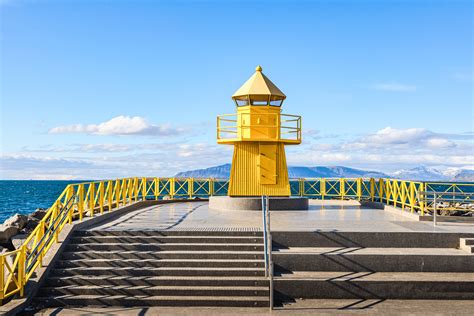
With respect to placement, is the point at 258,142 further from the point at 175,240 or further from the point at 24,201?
the point at 24,201

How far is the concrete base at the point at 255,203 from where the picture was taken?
18781mm

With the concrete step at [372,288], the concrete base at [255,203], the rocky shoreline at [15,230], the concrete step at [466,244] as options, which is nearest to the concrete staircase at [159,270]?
the concrete step at [372,288]

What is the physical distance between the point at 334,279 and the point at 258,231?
249 cm

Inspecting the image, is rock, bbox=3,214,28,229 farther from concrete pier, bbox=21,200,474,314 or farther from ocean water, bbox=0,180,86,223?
ocean water, bbox=0,180,86,223

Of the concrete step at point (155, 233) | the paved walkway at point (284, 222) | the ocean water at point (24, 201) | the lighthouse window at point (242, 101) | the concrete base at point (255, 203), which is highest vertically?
the lighthouse window at point (242, 101)

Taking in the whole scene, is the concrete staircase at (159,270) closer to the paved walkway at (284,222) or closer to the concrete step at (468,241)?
the paved walkway at (284,222)

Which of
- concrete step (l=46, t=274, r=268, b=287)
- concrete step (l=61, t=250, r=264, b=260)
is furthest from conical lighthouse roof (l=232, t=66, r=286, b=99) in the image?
concrete step (l=46, t=274, r=268, b=287)

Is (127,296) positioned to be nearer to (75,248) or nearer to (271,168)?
(75,248)

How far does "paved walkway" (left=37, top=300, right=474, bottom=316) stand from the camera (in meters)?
9.64

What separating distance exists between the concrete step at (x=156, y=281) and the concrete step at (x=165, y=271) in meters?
0.11

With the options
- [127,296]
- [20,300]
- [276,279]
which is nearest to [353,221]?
[276,279]

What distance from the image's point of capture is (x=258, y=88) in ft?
62.8

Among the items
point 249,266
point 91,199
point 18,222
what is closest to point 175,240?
point 249,266

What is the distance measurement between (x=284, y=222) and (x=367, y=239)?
295 cm
